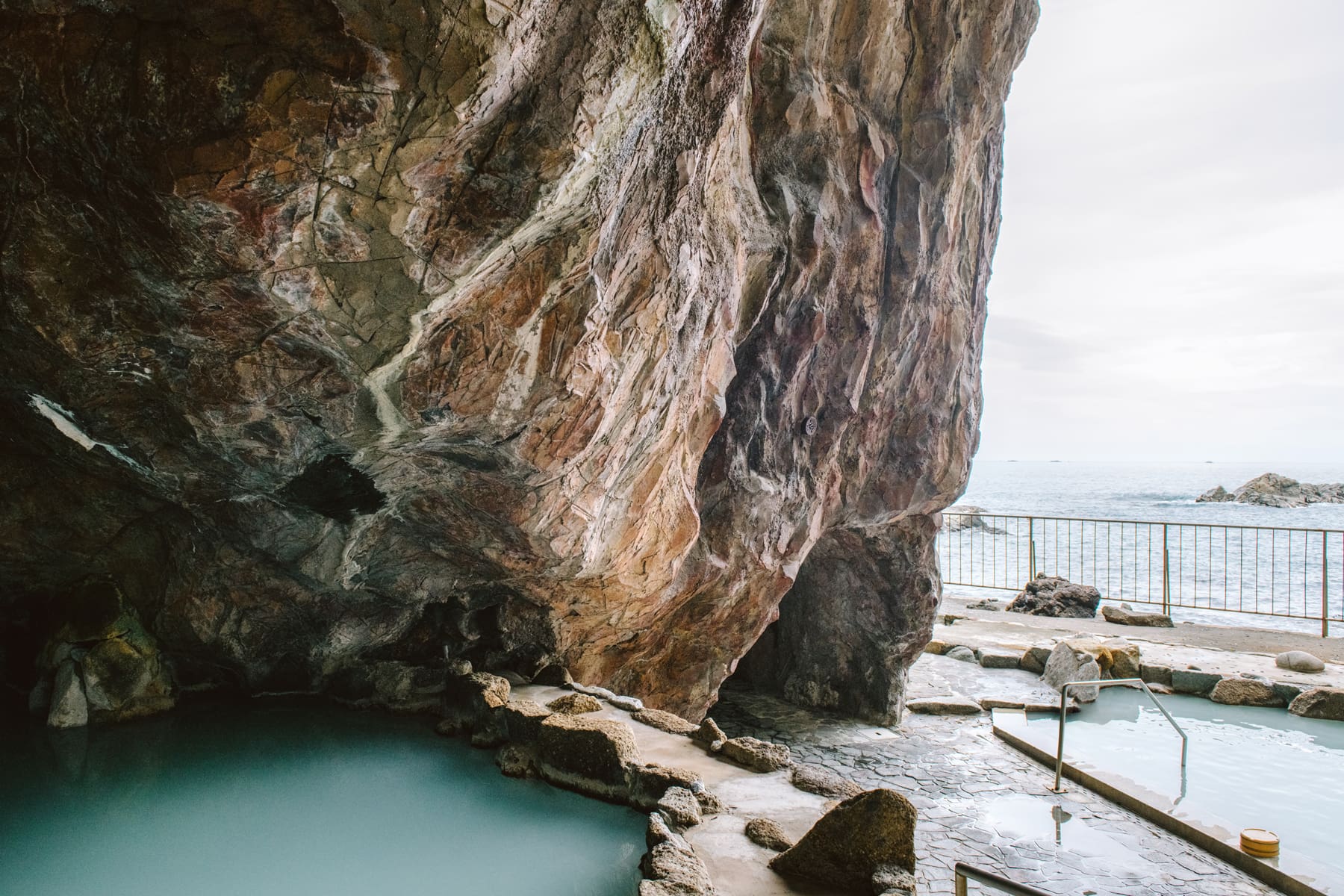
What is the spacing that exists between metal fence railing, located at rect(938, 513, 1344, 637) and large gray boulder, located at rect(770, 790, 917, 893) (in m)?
11.7

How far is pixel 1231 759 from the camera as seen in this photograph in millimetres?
8461

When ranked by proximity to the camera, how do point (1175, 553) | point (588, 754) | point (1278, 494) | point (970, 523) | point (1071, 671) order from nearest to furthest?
1. point (588, 754)
2. point (1071, 671)
3. point (970, 523)
4. point (1175, 553)
5. point (1278, 494)

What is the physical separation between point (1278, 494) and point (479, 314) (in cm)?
6213

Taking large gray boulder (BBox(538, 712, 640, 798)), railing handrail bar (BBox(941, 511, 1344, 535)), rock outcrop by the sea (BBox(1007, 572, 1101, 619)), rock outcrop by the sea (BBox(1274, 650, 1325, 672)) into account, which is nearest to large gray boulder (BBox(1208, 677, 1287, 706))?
rock outcrop by the sea (BBox(1274, 650, 1325, 672))

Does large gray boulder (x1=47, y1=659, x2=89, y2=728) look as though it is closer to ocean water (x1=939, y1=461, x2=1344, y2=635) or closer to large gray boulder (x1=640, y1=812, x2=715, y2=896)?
large gray boulder (x1=640, y1=812, x2=715, y2=896)

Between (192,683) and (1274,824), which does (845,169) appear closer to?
(1274,824)

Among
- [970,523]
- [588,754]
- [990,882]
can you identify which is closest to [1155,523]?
[970,523]

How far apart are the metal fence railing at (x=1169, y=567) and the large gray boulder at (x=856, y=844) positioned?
11.7 m

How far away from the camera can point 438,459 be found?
17.7ft

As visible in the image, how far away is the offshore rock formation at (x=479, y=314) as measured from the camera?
3.27 metres

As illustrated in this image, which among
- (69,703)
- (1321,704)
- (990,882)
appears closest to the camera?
(990,882)

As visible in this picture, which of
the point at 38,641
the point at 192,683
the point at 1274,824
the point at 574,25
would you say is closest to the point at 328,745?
the point at 192,683

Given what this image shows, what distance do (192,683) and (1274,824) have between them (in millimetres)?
9852

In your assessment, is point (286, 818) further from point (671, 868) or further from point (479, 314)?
point (479, 314)
